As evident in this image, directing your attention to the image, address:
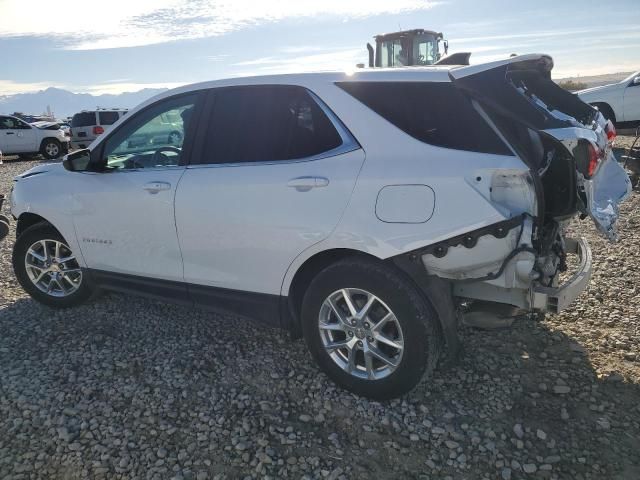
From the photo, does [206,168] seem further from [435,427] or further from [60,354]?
[435,427]

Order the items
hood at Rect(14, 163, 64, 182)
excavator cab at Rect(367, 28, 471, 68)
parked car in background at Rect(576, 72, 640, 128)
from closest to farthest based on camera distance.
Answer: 1. hood at Rect(14, 163, 64, 182)
2. parked car in background at Rect(576, 72, 640, 128)
3. excavator cab at Rect(367, 28, 471, 68)

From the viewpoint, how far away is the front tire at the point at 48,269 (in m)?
4.32

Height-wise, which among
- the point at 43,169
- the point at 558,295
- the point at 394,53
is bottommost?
the point at 558,295

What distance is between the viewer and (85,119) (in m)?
18.2

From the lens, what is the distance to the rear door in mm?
2906

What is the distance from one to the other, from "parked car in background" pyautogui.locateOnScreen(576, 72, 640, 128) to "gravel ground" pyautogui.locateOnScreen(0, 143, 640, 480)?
35.3ft

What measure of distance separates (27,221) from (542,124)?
4097mm

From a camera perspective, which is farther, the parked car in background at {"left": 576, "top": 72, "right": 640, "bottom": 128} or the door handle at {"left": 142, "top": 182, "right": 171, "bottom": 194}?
the parked car in background at {"left": 576, "top": 72, "right": 640, "bottom": 128}

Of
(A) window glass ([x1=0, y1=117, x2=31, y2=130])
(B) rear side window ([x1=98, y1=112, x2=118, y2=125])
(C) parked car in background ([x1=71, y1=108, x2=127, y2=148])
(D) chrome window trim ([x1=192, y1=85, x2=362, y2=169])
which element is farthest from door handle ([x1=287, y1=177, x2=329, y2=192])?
(A) window glass ([x1=0, y1=117, x2=31, y2=130])

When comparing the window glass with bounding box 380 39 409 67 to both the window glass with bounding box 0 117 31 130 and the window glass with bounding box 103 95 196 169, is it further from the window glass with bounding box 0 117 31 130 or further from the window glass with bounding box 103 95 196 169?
the window glass with bounding box 103 95 196 169

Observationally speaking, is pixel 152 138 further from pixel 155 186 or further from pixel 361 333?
pixel 361 333

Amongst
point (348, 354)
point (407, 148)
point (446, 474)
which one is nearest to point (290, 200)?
point (407, 148)

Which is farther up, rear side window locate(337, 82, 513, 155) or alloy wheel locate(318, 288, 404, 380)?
rear side window locate(337, 82, 513, 155)

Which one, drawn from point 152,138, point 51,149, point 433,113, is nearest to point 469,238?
point 433,113
